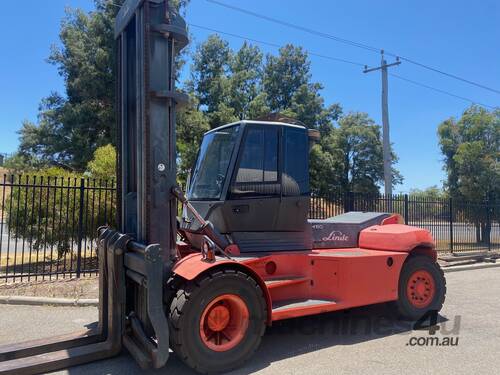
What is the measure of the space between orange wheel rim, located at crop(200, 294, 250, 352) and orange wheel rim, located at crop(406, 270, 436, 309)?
10.2 feet

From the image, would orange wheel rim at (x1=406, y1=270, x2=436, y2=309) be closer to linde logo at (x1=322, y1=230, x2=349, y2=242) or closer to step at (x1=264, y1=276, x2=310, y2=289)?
linde logo at (x1=322, y1=230, x2=349, y2=242)

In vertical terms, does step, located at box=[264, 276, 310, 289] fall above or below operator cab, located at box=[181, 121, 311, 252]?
below

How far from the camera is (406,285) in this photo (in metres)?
6.34

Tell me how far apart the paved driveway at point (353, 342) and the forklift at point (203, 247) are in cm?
41

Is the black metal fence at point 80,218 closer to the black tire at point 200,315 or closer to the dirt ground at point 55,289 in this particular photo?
the dirt ground at point 55,289

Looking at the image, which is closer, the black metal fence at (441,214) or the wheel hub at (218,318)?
the wheel hub at (218,318)

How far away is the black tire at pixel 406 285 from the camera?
20.7 feet

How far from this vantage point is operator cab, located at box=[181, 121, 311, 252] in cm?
507

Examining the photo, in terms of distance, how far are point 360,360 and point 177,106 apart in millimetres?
3553

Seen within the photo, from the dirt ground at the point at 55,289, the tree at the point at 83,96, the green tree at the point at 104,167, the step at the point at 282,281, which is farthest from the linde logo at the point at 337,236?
the tree at the point at 83,96

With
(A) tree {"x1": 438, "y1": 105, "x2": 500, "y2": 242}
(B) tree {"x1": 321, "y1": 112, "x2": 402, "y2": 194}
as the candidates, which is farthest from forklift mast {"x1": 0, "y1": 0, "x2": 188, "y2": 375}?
(B) tree {"x1": 321, "y1": 112, "x2": 402, "y2": 194}

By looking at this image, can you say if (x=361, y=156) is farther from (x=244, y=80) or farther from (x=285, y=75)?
(x=244, y=80)

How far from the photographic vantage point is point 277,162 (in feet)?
17.7

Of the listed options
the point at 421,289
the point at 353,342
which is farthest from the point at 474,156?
the point at 353,342
